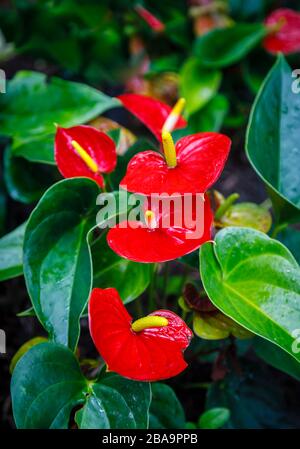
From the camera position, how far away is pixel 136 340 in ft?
2.19

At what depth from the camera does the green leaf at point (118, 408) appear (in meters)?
0.68

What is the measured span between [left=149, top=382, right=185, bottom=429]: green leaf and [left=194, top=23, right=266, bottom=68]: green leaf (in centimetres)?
83

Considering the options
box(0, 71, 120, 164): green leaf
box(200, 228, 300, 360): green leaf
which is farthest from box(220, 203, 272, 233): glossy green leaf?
box(0, 71, 120, 164): green leaf

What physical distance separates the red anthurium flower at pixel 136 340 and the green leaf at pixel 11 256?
0.77 feet

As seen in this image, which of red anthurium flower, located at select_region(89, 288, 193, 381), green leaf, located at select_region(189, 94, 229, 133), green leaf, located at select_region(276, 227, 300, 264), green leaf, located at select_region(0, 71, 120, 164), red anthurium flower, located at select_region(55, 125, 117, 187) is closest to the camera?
red anthurium flower, located at select_region(89, 288, 193, 381)

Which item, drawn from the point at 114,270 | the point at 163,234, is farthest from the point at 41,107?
the point at 163,234

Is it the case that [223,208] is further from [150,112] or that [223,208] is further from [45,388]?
[45,388]

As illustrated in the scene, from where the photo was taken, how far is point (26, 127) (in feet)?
3.73

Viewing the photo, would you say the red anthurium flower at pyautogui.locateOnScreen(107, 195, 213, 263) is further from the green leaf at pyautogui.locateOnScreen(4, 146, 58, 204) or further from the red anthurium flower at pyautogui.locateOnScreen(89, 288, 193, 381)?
the green leaf at pyautogui.locateOnScreen(4, 146, 58, 204)

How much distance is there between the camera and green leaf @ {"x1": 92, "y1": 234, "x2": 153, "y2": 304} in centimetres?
82

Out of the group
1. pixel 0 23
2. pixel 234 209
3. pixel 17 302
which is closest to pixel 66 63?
pixel 0 23

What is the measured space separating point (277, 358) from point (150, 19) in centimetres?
94

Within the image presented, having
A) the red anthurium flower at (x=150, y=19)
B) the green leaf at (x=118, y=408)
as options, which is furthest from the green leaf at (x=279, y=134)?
the red anthurium flower at (x=150, y=19)

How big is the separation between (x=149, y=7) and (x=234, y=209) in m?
0.87
